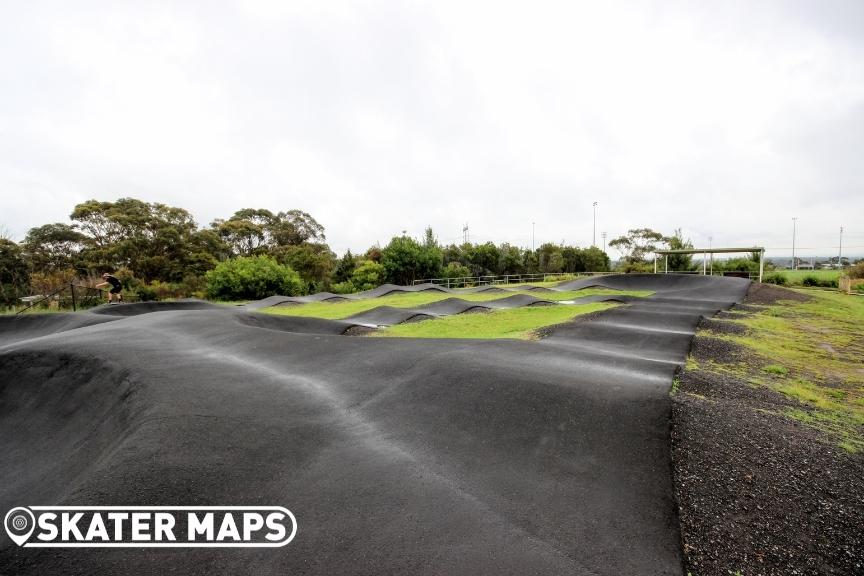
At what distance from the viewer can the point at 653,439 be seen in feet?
10.9

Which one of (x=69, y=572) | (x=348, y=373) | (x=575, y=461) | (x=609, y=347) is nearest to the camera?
(x=69, y=572)

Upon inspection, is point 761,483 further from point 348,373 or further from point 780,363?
point 780,363

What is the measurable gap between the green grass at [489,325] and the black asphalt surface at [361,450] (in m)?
3.42

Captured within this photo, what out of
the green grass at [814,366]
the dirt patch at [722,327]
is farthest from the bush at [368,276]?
the green grass at [814,366]

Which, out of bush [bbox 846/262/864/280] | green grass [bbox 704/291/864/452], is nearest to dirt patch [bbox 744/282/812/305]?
green grass [bbox 704/291/864/452]

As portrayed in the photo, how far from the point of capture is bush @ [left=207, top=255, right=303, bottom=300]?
2220 cm

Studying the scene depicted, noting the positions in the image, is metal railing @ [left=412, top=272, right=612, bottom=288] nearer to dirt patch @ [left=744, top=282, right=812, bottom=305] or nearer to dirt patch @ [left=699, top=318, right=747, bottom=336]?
dirt patch @ [left=744, top=282, right=812, bottom=305]

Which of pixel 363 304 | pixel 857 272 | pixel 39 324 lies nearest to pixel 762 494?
pixel 39 324

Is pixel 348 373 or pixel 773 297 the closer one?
pixel 348 373

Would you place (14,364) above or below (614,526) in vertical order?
above

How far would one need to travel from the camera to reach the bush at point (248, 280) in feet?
72.8

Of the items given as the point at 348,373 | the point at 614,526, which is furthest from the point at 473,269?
the point at 614,526

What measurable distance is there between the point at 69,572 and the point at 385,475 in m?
1.78
